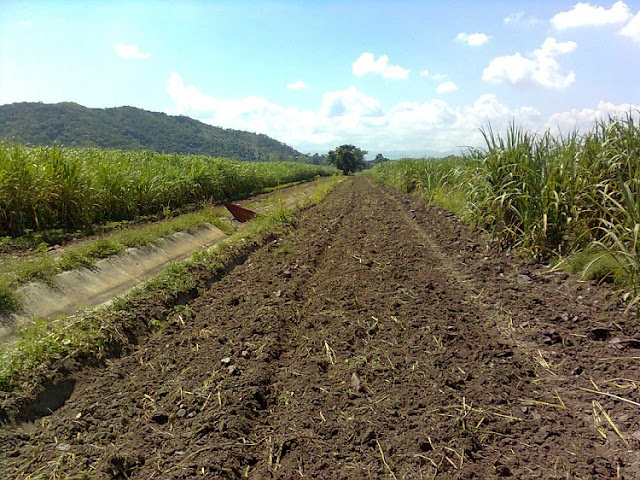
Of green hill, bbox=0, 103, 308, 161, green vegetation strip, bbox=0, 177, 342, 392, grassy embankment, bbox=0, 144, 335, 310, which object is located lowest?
green vegetation strip, bbox=0, 177, 342, 392

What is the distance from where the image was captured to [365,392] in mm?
2730

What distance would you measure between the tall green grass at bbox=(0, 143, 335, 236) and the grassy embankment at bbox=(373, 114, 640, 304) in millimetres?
7242

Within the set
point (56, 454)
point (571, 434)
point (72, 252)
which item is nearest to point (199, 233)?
point (72, 252)

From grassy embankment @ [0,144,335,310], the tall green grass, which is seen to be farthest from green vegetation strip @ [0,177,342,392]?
the tall green grass

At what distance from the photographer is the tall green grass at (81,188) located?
21.1 feet

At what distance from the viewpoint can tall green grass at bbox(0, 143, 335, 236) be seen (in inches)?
253

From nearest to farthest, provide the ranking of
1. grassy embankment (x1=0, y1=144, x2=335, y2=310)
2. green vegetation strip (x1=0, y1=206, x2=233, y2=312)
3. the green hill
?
green vegetation strip (x1=0, y1=206, x2=233, y2=312)
grassy embankment (x1=0, y1=144, x2=335, y2=310)
the green hill

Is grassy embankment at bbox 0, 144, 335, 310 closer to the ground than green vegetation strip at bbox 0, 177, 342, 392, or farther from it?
farther from it

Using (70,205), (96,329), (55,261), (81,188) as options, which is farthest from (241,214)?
(96,329)

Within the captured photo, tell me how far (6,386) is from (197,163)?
471 inches

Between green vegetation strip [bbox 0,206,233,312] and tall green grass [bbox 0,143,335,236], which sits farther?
tall green grass [bbox 0,143,335,236]

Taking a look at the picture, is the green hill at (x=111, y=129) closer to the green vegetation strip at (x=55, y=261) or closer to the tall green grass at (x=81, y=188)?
the tall green grass at (x=81, y=188)

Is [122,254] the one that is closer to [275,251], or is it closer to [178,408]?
[275,251]

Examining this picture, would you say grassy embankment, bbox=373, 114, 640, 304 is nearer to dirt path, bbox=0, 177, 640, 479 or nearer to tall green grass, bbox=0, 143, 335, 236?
dirt path, bbox=0, 177, 640, 479
